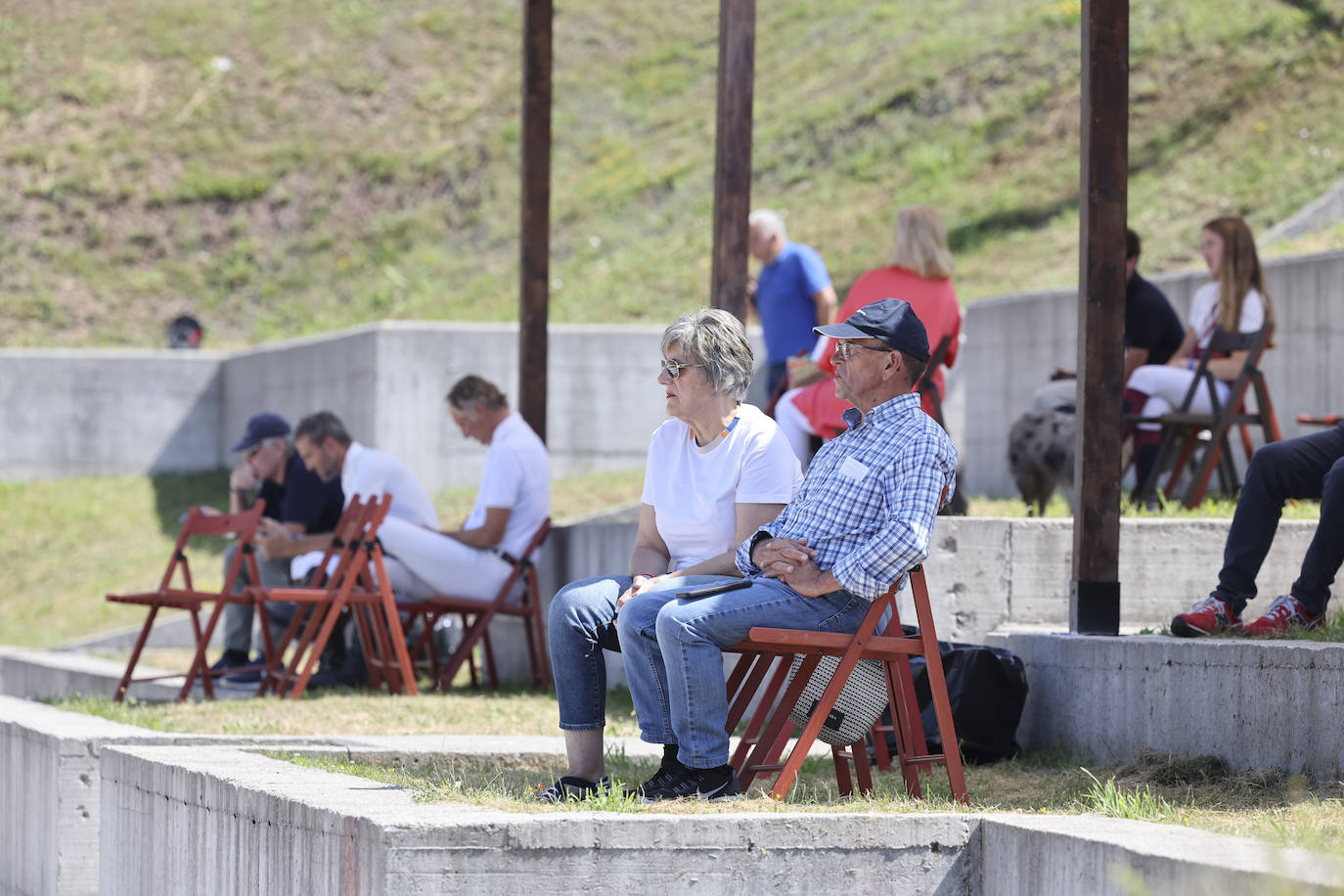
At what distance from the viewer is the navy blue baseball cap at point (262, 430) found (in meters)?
9.52

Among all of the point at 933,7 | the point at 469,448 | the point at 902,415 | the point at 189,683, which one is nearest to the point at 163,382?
the point at 469,448

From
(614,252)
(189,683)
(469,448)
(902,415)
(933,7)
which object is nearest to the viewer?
(902,415)

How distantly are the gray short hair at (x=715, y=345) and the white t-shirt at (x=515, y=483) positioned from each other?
3723 mm

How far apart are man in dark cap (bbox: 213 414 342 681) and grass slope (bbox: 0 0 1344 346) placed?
664cm

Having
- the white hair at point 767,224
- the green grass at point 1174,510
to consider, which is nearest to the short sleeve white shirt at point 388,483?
the white hair at point 767,224

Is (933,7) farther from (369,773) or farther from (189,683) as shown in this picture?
(369,773)

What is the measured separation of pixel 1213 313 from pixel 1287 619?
2910mm

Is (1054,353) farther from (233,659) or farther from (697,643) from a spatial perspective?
(697,643)

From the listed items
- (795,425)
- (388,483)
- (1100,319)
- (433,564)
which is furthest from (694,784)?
(388,483)

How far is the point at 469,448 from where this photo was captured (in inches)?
574

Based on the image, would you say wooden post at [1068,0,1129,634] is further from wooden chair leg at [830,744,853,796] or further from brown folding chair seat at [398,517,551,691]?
brown folding chair seat at [398,517,551,691]

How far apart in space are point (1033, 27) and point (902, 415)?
1859cm

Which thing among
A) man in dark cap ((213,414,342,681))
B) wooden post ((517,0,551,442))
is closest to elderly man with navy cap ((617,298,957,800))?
man in dark cap ((213,414,342,681))

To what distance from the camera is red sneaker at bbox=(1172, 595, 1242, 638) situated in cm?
518
